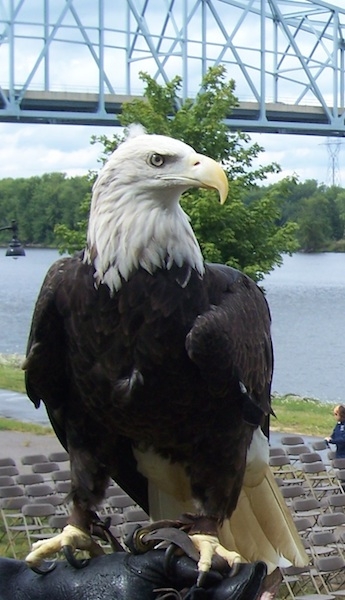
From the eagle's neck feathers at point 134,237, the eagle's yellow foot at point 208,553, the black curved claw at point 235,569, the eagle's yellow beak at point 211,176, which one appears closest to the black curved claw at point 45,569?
the eagle's yellow foot at point 208,553

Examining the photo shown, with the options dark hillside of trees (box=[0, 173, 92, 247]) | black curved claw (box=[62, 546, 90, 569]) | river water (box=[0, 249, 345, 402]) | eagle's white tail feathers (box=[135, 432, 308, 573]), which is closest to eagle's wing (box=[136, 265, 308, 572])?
eagle's white tail feathers (box=[135, 432, 308, 573])

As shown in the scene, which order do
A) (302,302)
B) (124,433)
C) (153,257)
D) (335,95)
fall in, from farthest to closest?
(335,95) → (302,302) → (124,433) → (153,257)

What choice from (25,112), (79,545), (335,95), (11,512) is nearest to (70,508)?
(79,545)

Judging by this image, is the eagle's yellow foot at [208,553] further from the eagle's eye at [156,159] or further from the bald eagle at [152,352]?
the eagle's eye at [156,159]

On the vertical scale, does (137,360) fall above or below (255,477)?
above

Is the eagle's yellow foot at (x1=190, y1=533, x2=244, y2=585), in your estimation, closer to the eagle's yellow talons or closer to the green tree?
the eagle's yellow talons

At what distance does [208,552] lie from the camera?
8.82ft

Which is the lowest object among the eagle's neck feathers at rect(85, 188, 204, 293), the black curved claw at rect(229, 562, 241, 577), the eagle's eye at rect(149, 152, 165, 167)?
the black curved claw at rect(229, 562, 241, 577)

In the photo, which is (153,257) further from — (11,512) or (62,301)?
(11,512)

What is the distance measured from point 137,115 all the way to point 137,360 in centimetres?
1071

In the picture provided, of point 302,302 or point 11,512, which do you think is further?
point 302,302

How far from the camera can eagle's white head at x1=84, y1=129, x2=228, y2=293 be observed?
104 inches

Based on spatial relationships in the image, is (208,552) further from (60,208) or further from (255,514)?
(60,208)

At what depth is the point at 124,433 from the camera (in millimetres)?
2896
